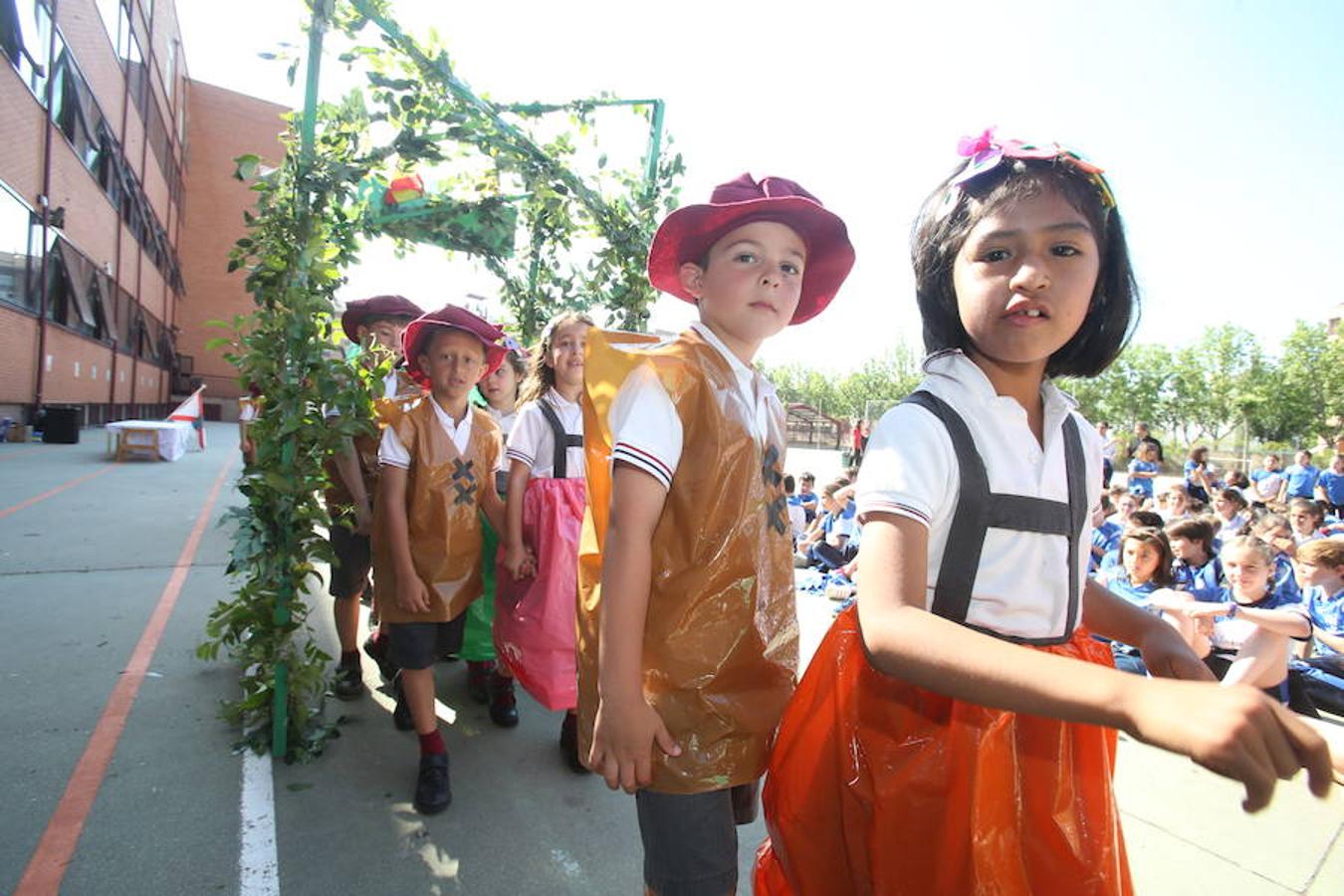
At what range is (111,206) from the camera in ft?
60.4

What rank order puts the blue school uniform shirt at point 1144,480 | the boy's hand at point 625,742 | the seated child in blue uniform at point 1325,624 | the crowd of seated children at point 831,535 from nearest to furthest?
1. the boy's hand at point 625,742
2. the seated child in blue uniform at point 1325,624
3. the crowd of seated children at point 831,535
4. the blue school uniform shirt at point 1144,480

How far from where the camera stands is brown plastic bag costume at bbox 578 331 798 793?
54.3 inches

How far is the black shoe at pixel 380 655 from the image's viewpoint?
3.71m

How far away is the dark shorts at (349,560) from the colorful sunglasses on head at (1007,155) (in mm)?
3323

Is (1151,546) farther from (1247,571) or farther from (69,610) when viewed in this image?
(69,610)

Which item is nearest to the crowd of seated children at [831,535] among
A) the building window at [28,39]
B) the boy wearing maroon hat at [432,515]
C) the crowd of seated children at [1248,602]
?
the crowd of seated children at [1248,602]

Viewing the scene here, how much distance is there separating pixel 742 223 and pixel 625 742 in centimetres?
114

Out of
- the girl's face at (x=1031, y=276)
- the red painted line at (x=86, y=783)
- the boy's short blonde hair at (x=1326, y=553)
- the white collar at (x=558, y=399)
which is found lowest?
the red painted line at (x=86, y=783)

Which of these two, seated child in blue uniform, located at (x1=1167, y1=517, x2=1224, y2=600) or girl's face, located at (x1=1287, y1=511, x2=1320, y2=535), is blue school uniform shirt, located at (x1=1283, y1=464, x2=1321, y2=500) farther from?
seated child in blue uniform, located at (x1=1167, y1=517, x2=1224, y2=600)

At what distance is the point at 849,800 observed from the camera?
112 cm

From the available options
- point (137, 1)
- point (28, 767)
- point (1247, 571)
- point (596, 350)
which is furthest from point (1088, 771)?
point (137, 1)

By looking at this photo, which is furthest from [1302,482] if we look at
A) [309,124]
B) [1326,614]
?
[309,124]

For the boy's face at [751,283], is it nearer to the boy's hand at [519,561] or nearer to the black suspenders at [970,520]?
the black suspenders at [970,520]

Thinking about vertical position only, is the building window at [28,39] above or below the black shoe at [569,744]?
→ above
